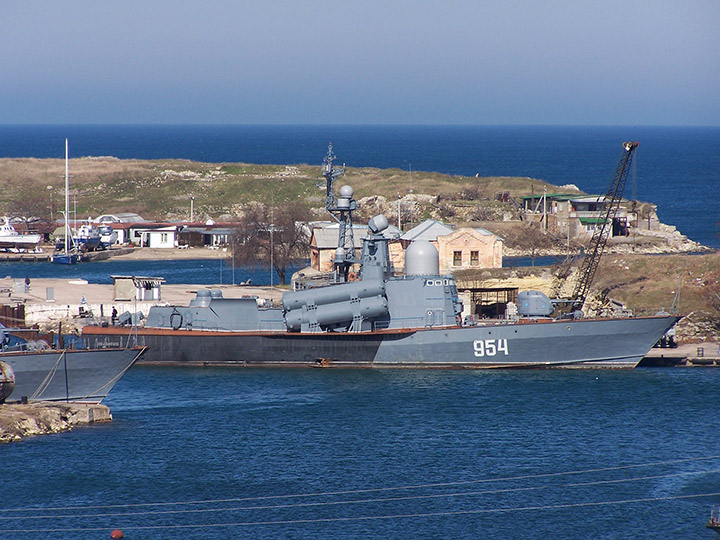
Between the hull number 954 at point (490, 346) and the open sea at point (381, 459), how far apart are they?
112 cm

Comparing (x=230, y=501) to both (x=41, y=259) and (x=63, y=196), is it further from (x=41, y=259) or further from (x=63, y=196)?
(x=63, y=196)

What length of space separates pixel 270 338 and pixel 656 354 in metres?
20.9

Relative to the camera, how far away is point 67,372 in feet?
155

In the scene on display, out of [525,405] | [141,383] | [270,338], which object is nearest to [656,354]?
[525,405]

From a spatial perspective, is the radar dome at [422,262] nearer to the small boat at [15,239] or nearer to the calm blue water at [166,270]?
the calm blue water at [166,270]

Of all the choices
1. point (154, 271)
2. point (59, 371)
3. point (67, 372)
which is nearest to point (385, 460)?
point (67, 372)

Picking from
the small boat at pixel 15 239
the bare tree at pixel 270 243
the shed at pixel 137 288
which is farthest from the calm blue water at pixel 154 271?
the shed at pixel 137 288

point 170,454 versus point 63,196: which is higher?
point 63,196

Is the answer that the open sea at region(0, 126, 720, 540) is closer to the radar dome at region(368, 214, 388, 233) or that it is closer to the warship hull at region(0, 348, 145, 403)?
the warship hull at region(0, 348, 145, 403)

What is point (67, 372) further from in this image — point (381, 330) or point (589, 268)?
point (589, 268)

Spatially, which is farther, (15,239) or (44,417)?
(15,239)

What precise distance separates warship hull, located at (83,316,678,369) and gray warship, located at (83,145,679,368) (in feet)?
0.17

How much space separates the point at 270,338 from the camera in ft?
196

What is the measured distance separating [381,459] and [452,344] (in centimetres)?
1608
